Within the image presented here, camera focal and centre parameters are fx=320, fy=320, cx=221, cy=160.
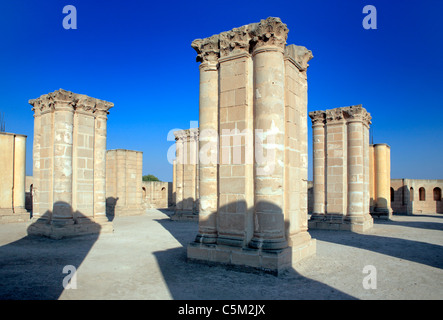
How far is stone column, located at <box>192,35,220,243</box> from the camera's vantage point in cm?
754

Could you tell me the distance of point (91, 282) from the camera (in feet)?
18.9

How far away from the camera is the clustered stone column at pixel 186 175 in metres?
18.6

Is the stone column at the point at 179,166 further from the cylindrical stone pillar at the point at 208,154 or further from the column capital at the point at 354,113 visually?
the cylindrical stone pillar at the point at 208,154

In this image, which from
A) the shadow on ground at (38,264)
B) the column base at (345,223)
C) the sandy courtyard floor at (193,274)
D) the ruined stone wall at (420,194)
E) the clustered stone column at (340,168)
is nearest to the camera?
the sandy courtyard floor at (193,274)

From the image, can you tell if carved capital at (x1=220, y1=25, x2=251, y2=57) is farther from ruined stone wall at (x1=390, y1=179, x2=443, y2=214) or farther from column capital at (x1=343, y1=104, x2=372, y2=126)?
ruined stone wall at (x1=390, y1=179, x2=443, y2=214)

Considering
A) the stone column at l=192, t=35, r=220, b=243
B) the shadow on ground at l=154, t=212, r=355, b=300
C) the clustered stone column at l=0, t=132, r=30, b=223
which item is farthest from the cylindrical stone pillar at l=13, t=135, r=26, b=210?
the stone column at l=192, t=35, r=220, b=243

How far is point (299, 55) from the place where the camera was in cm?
838

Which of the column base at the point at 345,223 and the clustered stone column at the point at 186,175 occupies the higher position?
the clustered stone column at the point at 186,175

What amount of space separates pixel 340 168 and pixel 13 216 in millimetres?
16065

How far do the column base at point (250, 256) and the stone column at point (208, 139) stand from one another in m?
0.27

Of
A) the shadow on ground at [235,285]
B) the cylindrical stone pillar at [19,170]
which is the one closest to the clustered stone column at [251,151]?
the shadow on ground at [235,285]

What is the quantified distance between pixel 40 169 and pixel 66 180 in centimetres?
150
